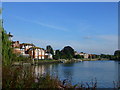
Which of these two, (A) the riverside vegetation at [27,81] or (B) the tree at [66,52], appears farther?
(B) the tree at [66,52]

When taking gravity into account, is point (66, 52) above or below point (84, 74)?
above

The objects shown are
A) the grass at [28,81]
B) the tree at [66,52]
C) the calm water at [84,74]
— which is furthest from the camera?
the tree at [66,52]

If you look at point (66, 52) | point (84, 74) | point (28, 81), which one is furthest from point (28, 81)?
point (66, 52)

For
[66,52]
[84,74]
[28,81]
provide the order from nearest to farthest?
[28,81], [84,74], [66,52]

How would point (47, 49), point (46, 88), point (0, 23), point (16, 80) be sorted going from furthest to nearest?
point (47, 49) < point (0, 23) < point (16, 80) < point (46, 88)

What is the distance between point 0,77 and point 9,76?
198 millimetres

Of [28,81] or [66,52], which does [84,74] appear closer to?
[28,81]

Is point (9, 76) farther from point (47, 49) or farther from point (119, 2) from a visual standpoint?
point (47, 49)

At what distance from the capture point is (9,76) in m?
4.81

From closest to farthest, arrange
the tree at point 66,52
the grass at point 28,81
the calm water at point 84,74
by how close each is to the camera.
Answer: the grass at point 28,81 → the calm water at point 84,74 → the tree at point 66,52

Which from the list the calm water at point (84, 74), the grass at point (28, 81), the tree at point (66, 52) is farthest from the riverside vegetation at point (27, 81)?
the tree at point (66, 52)

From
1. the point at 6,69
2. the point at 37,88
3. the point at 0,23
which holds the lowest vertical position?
the point at 37,88

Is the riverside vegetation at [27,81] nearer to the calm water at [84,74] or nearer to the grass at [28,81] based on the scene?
the grass at [28,81]


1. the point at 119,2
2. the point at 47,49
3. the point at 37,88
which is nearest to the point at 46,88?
the point at 37,88
